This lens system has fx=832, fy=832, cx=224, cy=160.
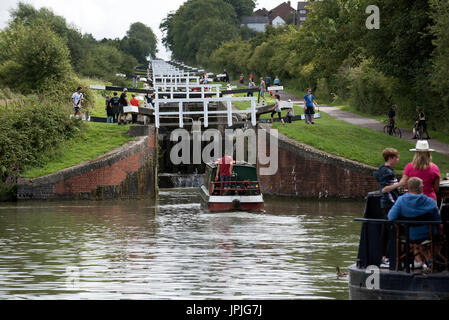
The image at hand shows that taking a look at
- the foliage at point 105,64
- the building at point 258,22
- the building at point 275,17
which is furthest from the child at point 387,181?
the building at point 258,22

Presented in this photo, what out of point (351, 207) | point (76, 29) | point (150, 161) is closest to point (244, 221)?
point (351, 207)

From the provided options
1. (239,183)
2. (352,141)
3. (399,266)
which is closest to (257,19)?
(352,141)

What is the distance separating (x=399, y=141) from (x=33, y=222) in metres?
18.8

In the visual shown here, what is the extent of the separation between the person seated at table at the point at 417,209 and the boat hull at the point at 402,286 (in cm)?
38

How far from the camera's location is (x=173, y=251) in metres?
18.1

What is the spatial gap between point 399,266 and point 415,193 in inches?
42.2

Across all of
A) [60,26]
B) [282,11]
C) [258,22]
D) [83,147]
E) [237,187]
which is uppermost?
[282,11]

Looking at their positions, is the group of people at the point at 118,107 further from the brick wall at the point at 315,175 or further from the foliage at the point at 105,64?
the foliage at the point at 105,64

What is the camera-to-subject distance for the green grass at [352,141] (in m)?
31.7

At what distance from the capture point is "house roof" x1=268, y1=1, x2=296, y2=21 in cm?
19338

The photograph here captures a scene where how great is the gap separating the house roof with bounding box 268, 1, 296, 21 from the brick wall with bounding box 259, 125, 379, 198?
164m

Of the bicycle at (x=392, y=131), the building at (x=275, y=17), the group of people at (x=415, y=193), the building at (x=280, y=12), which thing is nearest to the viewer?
the group of people at (x=415, y=193)

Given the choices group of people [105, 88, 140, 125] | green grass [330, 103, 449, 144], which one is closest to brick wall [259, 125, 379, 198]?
group of people [105, 88, 140, 125]

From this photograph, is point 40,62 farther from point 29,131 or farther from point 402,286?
point 402,286
